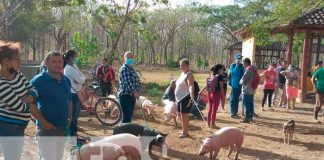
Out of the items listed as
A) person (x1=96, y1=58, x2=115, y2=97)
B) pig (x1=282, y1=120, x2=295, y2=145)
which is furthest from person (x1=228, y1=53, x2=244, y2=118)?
person (x1=96, y1=58, x2=115, y2=97)

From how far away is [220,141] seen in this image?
623 cm

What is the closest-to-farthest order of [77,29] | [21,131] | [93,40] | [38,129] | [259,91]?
[21,131] < [38,129] < [259,91] < [93,40] < [77,29]

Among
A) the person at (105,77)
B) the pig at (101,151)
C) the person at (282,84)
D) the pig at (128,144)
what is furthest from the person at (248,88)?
the pig at (101,151)

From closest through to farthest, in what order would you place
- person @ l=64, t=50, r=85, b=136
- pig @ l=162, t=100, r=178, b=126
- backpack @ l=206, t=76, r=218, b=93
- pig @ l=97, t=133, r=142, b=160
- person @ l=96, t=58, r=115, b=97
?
pig @ l=97, t=133, r=142, b=160, person @ l=64, t=50, r=85, b=136, backpack @ l=206, t=76, r=218, b=93, pig @ l=162, t=100, r=178, b=126, person @ l=96, t=58, r=115, b=97

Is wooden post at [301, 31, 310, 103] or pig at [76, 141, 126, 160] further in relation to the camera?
wooden post at [301, 31, 310, 103]

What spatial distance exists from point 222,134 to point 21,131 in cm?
337

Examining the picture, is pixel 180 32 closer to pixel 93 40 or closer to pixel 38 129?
pixel 93 40

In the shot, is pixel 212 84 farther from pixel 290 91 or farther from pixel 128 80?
pixel 290 91

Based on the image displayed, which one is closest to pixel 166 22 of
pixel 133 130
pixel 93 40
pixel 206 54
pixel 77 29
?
pixel 206 54

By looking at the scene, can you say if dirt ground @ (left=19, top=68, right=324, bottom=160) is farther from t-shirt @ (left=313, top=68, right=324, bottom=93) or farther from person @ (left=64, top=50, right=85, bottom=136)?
person @ (left=64, top=50, right=85, bottom=136)

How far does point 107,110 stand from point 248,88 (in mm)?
3324

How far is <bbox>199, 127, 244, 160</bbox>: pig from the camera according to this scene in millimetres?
6172

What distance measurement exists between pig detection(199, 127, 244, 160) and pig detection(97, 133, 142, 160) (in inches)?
53.3

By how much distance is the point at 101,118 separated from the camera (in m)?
9.20
